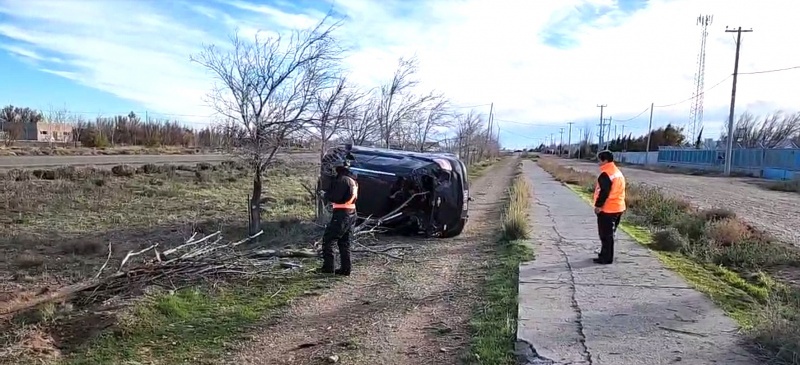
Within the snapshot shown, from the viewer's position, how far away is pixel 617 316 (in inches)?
243

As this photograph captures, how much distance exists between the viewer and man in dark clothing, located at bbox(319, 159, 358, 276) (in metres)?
7.94

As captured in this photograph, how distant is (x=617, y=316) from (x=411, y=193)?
5.60 meters

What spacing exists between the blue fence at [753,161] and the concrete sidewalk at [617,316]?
4104cm

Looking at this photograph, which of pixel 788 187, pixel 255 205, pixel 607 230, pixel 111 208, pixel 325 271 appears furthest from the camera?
pixel 788 187

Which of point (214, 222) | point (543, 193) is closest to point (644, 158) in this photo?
point (543, 193)

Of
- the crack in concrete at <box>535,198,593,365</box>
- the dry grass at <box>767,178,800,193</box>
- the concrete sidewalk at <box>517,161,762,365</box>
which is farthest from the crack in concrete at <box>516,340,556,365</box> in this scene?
the dry grass at <box>767,178,800,193</box>

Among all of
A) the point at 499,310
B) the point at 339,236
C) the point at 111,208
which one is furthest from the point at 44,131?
the point at 499,310

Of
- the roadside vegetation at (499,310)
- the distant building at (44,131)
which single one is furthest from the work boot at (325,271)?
the distant building at (44,131)

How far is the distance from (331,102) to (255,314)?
292 inches

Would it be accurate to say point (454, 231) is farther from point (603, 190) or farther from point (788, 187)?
point (788, 187)

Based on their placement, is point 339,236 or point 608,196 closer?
point 339,236

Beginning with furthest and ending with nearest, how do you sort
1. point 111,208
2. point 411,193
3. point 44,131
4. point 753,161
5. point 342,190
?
1. point 44,131
2. point 753,161
3. point 111,208
4. point 411,193
5. point 342,190

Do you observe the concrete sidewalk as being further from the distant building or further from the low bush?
the distant building

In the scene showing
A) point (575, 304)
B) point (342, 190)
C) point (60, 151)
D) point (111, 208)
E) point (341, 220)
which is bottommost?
point (111, 208)
